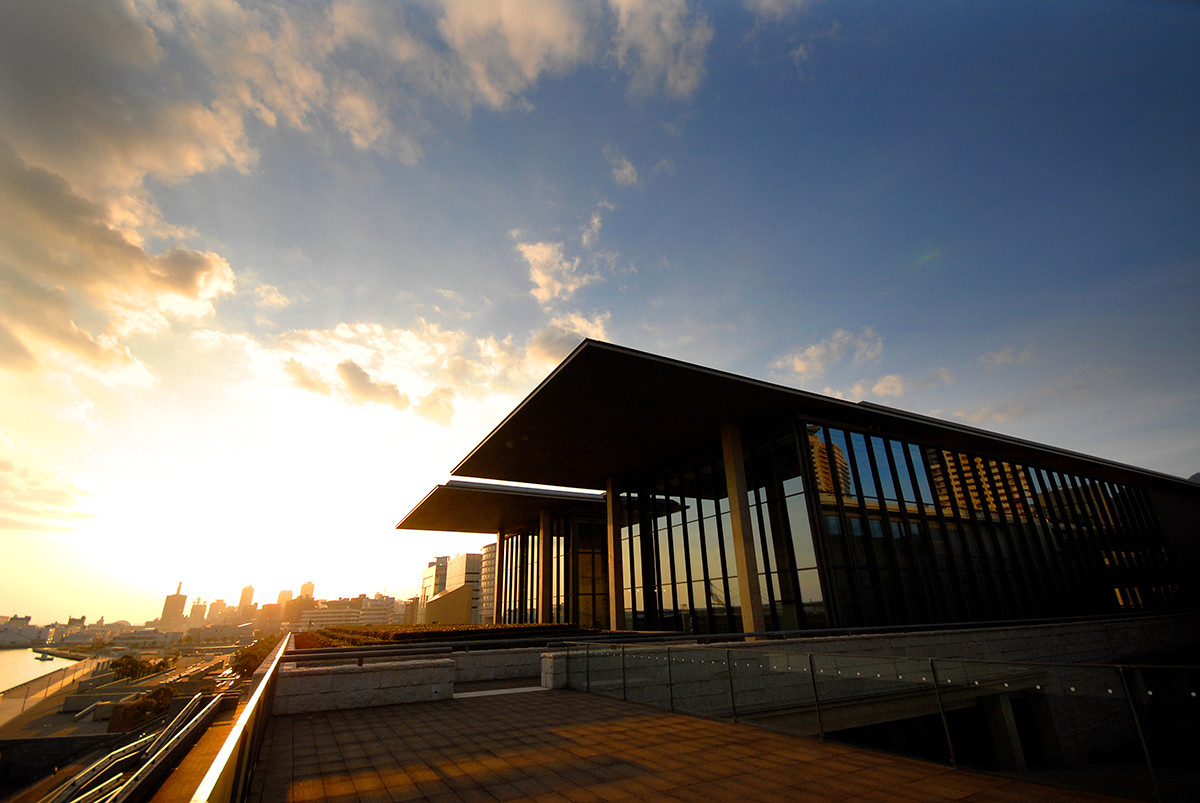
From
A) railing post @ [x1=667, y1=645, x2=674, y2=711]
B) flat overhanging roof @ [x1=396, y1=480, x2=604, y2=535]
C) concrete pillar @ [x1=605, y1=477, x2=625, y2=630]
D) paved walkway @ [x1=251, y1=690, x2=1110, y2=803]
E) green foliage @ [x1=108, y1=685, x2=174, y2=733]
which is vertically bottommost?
green foliage @ [x1=108, y1=685, x2=174, y2=733]

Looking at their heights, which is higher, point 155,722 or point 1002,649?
point 1002,649

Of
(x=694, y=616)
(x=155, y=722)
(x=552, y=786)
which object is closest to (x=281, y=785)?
(x=552, y=786)

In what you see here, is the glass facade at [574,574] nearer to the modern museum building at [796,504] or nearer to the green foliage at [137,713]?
the modern museum building at [796,504]

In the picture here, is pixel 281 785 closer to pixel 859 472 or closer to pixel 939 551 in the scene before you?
pixel 859 472

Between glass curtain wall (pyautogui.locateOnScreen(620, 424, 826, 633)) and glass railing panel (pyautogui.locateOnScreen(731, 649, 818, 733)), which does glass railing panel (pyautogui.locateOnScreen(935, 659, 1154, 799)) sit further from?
glass curtain wall (pyautogui.locateOnScreen(620, 424, 826, 633))

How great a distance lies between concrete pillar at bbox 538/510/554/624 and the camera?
121 feet

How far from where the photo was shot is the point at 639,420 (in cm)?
2125

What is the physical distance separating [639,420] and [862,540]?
9.75 meters

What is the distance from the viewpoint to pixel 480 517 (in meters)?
39.3

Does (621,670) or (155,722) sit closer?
(621,670)

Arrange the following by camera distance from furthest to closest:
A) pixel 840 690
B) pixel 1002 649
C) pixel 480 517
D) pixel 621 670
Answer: pixel 480 517
pixel 1002 649
pixel 621 670
pixel 840 690

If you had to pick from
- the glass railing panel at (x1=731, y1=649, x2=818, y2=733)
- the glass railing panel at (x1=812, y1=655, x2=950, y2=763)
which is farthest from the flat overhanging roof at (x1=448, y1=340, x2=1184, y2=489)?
the glass railing panel at (x1=812, y1=655, x2=950, y2=763)

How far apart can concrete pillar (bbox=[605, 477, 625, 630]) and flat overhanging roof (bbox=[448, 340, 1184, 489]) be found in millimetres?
1495

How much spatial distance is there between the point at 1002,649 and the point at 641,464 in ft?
51.1
